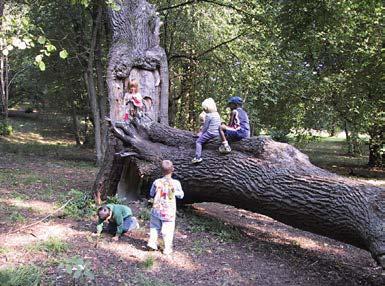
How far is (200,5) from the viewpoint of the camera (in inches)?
614

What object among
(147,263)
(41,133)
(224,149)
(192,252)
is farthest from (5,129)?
(147,263)

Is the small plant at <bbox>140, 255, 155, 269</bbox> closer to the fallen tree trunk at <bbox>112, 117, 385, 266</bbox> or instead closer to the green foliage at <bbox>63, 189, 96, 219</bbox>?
the fallen tree trunk at <bbox>112, 117, 385, 266</bbox>

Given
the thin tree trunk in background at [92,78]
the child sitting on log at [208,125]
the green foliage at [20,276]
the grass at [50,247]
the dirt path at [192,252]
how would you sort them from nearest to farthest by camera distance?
the green foliage at [20,276] < the dirt path at [192,252] < the grass at [50,247] < the child sitting on log at [208,125] < the thin tree trunk in background at [92,78]

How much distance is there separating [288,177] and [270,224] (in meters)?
3.01

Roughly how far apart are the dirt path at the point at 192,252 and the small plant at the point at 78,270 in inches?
4.2

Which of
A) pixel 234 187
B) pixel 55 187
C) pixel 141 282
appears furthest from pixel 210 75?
pixel 141 282

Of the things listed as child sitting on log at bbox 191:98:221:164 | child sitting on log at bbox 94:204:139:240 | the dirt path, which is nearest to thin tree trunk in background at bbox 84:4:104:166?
the dirt path

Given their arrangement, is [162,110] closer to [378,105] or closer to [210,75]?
[210,75]

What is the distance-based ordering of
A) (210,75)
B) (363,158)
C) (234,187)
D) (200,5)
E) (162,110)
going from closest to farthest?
(234,187)
(162,110)
(200,5)
(210,75)
(363,158)

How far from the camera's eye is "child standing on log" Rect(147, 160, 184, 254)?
21.5 feet

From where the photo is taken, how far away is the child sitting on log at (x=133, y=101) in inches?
377

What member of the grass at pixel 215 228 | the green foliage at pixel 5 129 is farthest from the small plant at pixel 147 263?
the green foliage at pixel 5 129

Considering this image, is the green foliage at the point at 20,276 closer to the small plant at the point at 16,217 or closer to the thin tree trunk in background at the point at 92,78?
the small plant at the point at 16,217

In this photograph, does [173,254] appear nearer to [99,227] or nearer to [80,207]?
[99,227]
